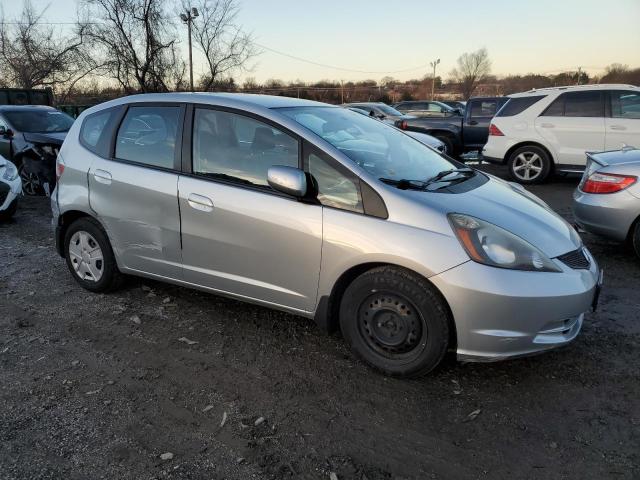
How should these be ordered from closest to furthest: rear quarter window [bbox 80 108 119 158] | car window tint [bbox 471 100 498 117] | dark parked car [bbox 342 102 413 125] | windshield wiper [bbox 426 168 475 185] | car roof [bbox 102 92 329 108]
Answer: windshield wiper [bbox 426 168 475 185] < car roof [bbox 102 92 329 108] < rear quarter window [bbox 80 108 119 158] < car window tint [bbox 471 100 498 117] < dark parked car [bbox 342 102 413 125]

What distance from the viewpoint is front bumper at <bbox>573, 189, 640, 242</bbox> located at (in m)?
4.89

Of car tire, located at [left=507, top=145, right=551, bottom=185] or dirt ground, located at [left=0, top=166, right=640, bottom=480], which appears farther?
car tire, located at [left=507, top=145, right=551, bottom=185]

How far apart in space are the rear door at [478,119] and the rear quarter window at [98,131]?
10.9m

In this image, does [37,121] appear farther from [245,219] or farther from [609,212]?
[609,212]

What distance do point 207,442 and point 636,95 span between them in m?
9.55

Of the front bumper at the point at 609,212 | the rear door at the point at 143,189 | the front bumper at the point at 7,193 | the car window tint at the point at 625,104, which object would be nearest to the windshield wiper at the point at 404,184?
the rear door at the point at 143,189

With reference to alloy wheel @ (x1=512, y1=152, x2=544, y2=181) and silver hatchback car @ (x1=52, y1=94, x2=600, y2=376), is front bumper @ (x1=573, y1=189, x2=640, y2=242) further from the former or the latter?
alloy wheel @ (x1=512, y1=152, x2=544, y2=181)

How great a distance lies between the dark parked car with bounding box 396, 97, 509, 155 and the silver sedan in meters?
8.17

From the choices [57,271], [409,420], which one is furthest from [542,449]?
[57,271]

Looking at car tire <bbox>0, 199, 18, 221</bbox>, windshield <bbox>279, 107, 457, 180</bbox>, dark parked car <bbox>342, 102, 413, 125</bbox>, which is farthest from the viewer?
dark parked car <bbox>342, 102, 413, 125</bbox>

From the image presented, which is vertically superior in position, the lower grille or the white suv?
the white suv

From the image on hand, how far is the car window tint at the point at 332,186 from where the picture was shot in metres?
3.08

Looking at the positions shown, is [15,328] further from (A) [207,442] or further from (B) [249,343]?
(A) [207,442]

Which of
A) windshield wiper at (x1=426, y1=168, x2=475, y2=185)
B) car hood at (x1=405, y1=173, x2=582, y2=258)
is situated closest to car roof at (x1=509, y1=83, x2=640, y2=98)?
windshield wiper at (x1=426, y1=168, x2=475, y2=185)
